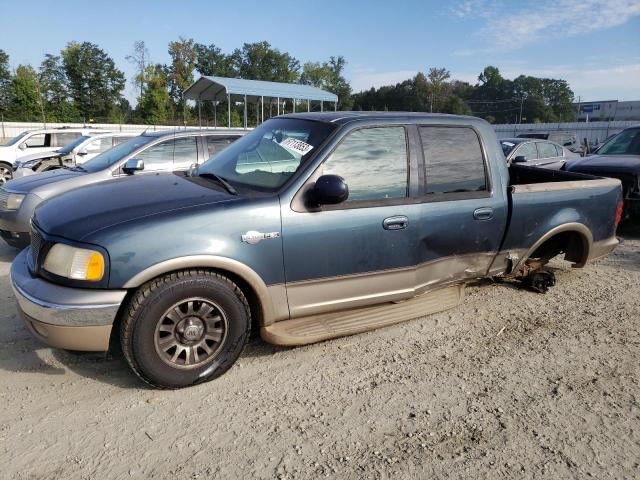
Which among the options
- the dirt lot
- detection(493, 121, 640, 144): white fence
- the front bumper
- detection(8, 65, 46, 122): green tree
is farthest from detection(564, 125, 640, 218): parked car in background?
detection(8, 65, 46, 122): green tree

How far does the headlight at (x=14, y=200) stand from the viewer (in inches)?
227

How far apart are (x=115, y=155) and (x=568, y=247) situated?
19.9ft

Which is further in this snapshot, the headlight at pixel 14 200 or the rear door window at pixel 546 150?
the rear door window at pixel 546 150

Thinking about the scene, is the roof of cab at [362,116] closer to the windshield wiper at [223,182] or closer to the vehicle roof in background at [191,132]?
the windshield wiper at [223,182]

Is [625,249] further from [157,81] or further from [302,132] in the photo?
[157,81]

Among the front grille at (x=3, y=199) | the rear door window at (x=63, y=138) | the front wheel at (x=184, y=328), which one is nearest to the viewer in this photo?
the front wheel at (x=184, y=328)

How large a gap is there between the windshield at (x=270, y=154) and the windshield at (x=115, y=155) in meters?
3.20

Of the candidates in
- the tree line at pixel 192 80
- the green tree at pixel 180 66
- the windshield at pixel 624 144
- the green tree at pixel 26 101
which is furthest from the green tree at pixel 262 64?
the windshield at pixel 624 144

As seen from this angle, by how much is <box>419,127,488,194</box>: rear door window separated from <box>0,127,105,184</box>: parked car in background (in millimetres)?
11221

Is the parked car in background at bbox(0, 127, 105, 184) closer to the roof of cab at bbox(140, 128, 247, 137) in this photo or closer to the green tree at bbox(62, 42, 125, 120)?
the roof of cab at bbox(140, 128, 247, 137)

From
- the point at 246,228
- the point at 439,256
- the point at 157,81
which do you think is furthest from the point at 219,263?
the point at 157,81

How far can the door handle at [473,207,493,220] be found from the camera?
4.00 metres

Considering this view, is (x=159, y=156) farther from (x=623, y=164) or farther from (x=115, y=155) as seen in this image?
(x=623, y=164)

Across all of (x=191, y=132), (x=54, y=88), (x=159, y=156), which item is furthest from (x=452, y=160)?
(x=54, y=88)
